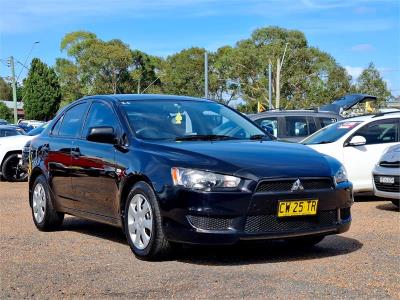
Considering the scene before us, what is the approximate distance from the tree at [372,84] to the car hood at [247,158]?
2139 inches

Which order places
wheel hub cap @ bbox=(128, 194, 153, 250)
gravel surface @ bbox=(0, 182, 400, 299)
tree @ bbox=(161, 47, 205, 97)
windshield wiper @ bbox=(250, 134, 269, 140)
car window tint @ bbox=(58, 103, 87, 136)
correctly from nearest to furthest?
gravel surface @ bbox=(0, 182, 400, 299)
wheel hub cap @ bbox=(128, 194, 153, 250)
windshield wiper @ bbox=(250, 134, 269, 140)
car window tint @ bbox=(58, 103, 87, 136)
tree @ bbox=(161, 47, 205, 97)

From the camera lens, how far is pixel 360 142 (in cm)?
1048

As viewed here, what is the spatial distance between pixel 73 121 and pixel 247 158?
2.81 metres

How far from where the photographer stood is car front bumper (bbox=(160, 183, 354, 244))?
5402mm

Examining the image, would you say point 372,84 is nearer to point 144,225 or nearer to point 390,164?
point 390,164

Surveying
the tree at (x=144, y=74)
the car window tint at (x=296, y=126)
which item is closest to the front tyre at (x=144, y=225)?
the car window tint at (x=296, y=126)

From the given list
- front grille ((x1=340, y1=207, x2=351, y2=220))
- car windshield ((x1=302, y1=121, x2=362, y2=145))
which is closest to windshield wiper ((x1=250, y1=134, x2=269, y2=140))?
front grille ((x1=340, y1=207, x2=351, y2=220))

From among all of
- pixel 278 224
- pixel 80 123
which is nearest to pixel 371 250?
pixel 278 224

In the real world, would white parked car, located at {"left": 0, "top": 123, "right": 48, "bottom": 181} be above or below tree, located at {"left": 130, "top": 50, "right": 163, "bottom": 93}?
below

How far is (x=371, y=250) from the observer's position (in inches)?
249

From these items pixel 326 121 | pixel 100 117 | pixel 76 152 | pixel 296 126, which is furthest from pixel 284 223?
pixel 326 121

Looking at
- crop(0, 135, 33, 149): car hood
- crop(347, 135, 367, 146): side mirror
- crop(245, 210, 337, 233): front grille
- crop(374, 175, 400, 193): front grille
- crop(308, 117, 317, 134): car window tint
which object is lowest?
crop(374, 175, 400, 193): front grille

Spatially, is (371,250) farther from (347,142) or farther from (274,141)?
(347,142)

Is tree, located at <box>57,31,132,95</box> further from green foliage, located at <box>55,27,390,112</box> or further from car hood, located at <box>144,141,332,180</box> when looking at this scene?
car hood, located at <box>144,141,332,180</box>
